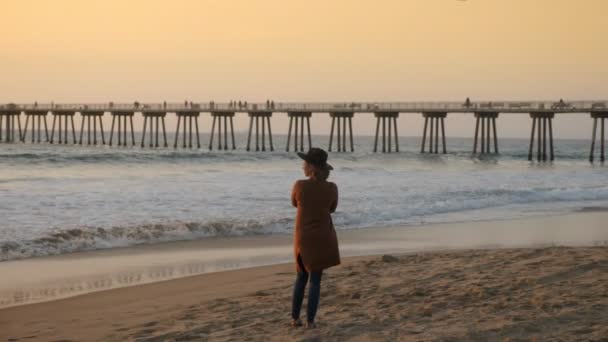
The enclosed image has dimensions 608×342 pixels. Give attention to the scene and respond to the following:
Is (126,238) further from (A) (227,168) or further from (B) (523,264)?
(A) (227,168)

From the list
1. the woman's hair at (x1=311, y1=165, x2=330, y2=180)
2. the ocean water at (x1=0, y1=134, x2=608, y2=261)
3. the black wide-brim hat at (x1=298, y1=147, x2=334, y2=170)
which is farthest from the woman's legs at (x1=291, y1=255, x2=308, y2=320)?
the ocean water at (x1=0, y1=134, x2=608, y2=261)

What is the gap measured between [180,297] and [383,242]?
649 cm

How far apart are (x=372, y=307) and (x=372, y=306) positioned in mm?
47

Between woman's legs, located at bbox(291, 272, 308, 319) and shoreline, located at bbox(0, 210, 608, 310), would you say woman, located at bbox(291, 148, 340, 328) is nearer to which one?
woman's legs, located at bbox(291, 272, 308, 319)

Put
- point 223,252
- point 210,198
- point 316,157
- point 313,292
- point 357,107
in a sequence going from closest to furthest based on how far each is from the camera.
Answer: point 316,157 → point 313,292 → point 223,252 → point 210,198 → point 357,107

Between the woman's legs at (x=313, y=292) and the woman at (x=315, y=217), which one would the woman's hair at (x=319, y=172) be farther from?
the woman's legs at (x=313, y=292)

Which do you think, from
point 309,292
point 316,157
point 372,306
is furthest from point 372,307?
point 316,157

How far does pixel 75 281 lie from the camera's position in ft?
34.7

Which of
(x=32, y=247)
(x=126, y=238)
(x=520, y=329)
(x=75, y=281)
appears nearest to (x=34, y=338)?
(x=75, y=281)

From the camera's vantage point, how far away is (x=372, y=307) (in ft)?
25.4

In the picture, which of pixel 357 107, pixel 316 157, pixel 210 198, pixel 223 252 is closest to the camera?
pixel 316 157

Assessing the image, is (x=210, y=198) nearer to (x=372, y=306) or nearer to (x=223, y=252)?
(x=223, y=252)

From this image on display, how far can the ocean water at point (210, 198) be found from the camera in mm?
15719

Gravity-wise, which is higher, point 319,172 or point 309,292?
point 319,172
